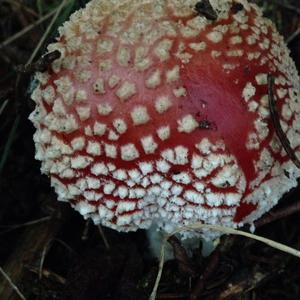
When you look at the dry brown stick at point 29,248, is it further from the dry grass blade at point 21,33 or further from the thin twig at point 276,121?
the thin twig at point 276,121

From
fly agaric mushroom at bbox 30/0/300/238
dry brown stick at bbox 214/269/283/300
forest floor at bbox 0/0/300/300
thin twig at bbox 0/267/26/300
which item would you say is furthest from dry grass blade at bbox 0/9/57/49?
dry brown stick at bbox 214/269/283/300

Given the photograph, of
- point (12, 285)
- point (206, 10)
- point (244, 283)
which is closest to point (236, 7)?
point (206, 10)

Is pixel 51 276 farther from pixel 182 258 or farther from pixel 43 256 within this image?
pixel 182 258

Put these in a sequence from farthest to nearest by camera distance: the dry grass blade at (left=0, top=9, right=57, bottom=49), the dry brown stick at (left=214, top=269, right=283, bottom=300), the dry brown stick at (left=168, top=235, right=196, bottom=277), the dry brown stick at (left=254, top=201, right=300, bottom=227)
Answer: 1. the dry grass blade at (left=0, top=9, right=57, bottom=49)
2. the dry brown stick at (left=254, top=201, right=300, bottom=227)
3. the dry brown stick at (left=214, top=269, right=283, bottom=300)
4. the dry brown stick at (left=168, top=235, right=196, bottom=277)

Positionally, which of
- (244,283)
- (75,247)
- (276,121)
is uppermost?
(276,121)

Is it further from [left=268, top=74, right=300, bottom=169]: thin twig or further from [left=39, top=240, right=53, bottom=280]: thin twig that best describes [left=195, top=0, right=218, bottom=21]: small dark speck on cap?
[left=39, top=240, right=53, bottom=280]: thin twig

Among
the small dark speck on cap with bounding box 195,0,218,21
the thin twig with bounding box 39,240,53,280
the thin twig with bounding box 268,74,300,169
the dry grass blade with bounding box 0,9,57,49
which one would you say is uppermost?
the small dark speck on cap with bounding box 195,0,218,21
